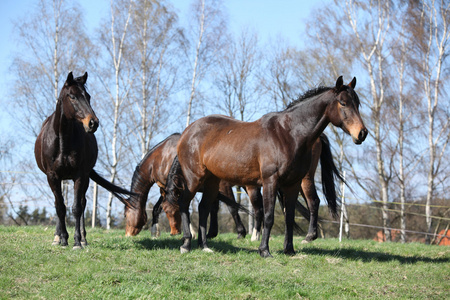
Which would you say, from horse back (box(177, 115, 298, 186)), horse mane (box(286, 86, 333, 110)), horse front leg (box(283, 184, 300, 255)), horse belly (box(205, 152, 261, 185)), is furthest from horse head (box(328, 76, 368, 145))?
horse belly (box(205, 152, 261, 185))

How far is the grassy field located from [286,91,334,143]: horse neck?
1.83m

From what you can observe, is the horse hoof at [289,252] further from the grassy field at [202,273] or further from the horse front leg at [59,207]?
the horse front leg at [59,207]

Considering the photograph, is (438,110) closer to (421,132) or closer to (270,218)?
(421,132)

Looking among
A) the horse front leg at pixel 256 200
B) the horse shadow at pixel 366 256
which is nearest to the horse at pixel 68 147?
the horse front leg at pixel 256 200

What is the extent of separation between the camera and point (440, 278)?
18.9 ft

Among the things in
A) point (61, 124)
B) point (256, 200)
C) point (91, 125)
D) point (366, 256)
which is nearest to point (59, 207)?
point (61, 124)

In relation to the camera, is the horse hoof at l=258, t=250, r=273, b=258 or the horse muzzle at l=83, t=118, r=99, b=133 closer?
the horse muzzle at l=83, t=118, r=99, b=133

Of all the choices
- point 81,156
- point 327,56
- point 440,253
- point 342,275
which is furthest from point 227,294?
point 327,56

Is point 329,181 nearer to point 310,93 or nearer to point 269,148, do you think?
point 310,93

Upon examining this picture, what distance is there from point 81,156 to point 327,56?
693 inches

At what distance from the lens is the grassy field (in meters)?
4.41

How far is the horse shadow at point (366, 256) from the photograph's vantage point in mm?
6883

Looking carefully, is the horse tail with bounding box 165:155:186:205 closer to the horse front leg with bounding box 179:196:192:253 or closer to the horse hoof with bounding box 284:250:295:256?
the horse front leg with bounding box 179:196:192:253

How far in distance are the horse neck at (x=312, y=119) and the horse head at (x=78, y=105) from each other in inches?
114
